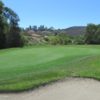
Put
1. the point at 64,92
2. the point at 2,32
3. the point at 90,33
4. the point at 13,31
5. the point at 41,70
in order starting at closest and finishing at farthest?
the point at 64,92, the point at 41,70, the point at 2,32, the point at 13,31, the point at 90,33

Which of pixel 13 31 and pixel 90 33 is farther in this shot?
pixel 90 33

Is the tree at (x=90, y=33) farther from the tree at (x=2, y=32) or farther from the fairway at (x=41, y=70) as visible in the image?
the fairway at (x=41, y=70)

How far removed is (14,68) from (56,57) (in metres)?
3.89

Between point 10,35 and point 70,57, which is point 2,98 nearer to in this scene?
point 70,57

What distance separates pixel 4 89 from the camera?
391 inches

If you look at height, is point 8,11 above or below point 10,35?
above

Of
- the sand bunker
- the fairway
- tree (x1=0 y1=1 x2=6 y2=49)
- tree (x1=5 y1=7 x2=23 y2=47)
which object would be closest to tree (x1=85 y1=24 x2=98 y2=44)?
tree (x1=5 y1=7 x2=23 y2=47)

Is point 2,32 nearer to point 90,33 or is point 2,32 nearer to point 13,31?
point 13,31

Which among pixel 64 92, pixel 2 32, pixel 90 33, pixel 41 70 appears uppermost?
pixel 64 92

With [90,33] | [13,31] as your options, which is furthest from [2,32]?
[90,33]

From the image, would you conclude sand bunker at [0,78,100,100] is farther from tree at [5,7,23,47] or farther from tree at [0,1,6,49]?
tree at [5,7,23,47]

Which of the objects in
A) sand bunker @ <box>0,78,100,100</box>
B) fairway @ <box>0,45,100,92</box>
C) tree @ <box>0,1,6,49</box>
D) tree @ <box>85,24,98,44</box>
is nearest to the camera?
sand bunker @ <box>0,78,100,100</box>

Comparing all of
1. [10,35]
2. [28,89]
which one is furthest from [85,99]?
[10,35]

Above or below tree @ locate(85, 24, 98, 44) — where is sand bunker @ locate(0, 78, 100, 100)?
above
